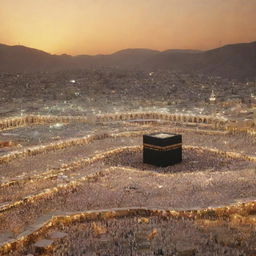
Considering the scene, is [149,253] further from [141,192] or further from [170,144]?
[170,144]

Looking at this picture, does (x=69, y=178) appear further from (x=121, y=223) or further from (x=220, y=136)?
(x=220, y=136)

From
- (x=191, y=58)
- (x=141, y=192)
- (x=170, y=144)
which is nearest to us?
(x=141, y=192)

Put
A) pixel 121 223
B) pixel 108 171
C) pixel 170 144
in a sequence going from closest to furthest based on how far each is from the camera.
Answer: pixel 121 223 → pixel 108 171 → pixel 170 144

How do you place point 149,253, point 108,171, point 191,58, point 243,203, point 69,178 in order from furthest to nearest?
point 191,58
point 108,171
point 69,178
point 243,203
point 149,253

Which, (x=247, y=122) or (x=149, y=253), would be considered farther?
(x=247, y=122)

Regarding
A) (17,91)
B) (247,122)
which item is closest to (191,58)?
(17,91)

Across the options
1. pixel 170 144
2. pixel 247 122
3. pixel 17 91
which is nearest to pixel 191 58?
pixel 17 91
